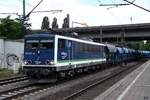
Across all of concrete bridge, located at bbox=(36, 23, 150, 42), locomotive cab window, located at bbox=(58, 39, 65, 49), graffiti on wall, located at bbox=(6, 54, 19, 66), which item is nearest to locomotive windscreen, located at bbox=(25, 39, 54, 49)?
locomotive cab window, located at bbox=(58, 39, 65, 49)

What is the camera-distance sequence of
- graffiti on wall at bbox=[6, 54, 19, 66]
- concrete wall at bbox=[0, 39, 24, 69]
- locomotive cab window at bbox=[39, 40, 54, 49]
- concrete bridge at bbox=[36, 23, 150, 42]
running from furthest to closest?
concrete bridge at bbox=[36, 23, 150, 42], graffiti on wall at bbox=[6, 54, 19, 66], concrete wall at bbox=[0, 39, 24, 69], locomotive cab window at bbox=[39, 40, 54, 49]

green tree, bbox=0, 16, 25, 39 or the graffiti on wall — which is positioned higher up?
green tree, bbox=0, 16, 25, 39

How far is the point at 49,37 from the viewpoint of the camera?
909 inches

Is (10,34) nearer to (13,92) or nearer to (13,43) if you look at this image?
(13,43)

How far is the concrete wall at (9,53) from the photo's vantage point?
3582cm

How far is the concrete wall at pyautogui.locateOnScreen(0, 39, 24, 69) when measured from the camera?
118 feet

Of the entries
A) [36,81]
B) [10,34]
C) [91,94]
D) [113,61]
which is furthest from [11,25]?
[91,94]

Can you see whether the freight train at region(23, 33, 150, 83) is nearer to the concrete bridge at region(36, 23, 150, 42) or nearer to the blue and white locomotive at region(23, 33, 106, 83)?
the blue and white locomotive at region(23, 33, 106, 83)

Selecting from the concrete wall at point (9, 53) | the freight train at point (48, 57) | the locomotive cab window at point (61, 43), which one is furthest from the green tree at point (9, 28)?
the locomotive cab window at point (61, 43)

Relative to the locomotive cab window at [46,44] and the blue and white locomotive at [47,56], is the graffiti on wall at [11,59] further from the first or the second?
the locomotive cab window at [46,44]

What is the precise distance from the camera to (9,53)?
36625 millimetres

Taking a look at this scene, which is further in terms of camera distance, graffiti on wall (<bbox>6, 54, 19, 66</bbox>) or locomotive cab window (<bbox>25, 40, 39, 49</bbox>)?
graffiti on wall (<bbox>6, 54, 19, 66</bbox>)

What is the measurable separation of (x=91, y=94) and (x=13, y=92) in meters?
3.78

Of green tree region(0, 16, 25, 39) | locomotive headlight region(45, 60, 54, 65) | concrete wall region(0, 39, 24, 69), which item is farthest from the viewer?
green tree region(0, 16, 25, 39)
